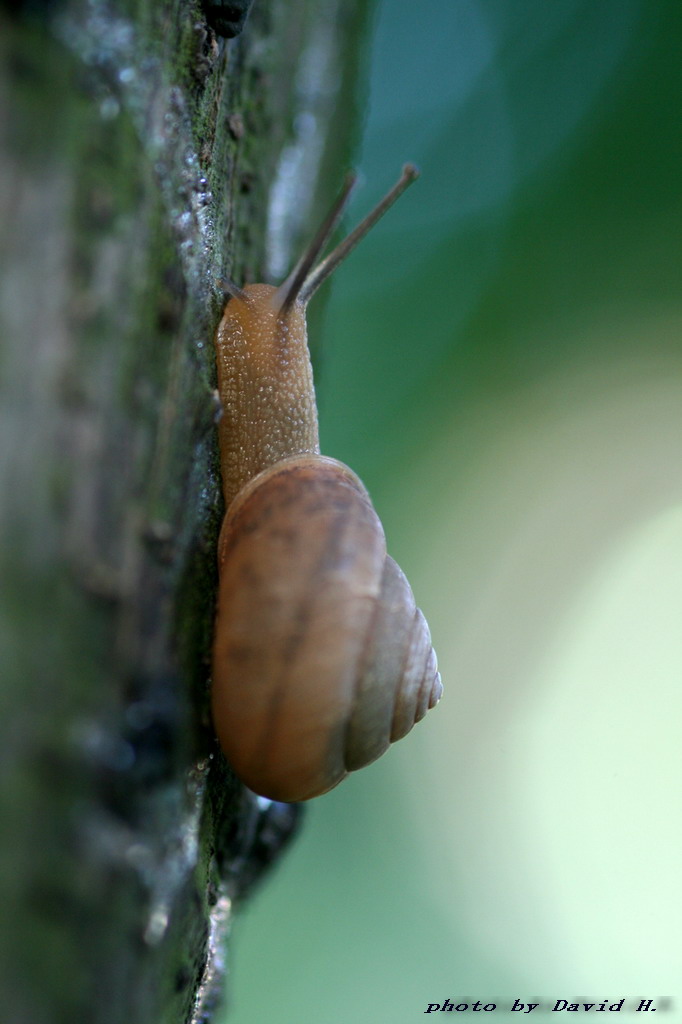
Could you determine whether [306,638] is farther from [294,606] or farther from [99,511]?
[99,511]

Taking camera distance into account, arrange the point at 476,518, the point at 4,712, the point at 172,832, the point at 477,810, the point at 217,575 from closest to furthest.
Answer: the point at 4,712 → the point at 172,832 → the point at 217,575 → the point at 477,810 → the point at 476,518

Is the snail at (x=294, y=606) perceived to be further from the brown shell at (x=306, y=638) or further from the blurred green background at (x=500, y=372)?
the blurred green background at (x=500, y=372)

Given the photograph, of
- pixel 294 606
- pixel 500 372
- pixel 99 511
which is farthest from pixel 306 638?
pixel 500 372

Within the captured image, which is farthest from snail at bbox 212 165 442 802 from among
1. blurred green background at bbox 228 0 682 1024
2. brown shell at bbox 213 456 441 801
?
blurred green background at bbox 228 0 682 1024

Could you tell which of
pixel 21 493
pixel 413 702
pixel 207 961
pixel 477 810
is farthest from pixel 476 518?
pixel 21 493

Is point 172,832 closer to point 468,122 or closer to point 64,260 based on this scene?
point 64,260

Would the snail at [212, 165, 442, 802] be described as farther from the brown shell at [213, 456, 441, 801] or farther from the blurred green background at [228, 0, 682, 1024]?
Answer: the blurred green background at [228, 0, 682, 1024]

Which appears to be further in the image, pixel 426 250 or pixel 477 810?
pixel 426 250
